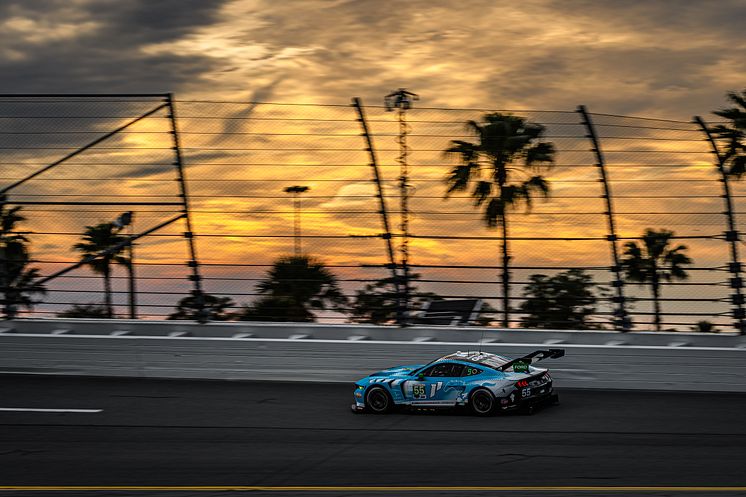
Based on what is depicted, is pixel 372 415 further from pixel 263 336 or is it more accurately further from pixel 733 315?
pixel 733 315

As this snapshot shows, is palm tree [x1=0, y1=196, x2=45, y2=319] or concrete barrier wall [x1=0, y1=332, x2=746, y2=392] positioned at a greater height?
palm tree [x1=0, y1=196, x2=45, y2=319]

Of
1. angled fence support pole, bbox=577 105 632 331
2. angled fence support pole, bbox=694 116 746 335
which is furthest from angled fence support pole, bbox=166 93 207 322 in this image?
angled fence support pole, bbox=694 116 746 335

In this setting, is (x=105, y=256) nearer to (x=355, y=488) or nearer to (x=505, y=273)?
(x=505, y=273)

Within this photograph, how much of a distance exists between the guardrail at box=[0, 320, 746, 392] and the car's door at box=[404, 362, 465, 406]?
6.62 feet

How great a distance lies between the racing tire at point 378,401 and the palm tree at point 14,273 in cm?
686

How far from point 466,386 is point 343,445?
264 centimetres

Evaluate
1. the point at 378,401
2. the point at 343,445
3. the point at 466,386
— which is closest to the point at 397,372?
the point at 378,401

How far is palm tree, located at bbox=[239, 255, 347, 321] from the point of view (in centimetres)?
1759

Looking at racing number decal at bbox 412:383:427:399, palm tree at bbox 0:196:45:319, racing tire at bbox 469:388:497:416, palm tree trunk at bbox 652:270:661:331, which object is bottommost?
racing tire at bbox 469:388:497:416

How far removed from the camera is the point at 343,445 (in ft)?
41.2

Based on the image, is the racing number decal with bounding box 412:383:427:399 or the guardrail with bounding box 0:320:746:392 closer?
the racing number decal with bounding box 412:383:427:399

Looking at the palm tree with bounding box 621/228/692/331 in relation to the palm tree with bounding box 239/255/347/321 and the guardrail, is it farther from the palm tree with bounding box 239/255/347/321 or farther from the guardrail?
→ the palm tree with bounding box 239/255/347/321

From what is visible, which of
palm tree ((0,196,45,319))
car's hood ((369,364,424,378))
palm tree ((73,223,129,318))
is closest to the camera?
car's hood ((369,364,424,378))

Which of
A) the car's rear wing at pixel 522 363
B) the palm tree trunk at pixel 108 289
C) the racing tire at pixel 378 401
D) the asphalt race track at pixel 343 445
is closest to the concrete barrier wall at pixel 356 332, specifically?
the palm tree trunk at pixel 108 289
